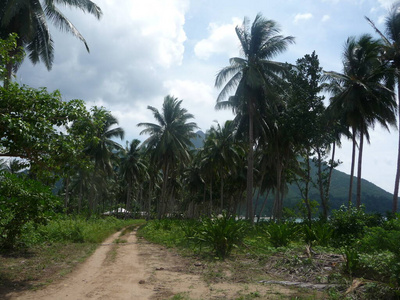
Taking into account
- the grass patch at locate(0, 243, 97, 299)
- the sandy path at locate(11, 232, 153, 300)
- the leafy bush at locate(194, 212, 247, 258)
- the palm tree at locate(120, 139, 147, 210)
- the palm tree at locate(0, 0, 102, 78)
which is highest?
the palm tree at locate(0, 0, 102, 78)

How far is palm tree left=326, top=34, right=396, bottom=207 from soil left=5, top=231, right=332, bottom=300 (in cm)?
1689

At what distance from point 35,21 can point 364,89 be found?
19.9 m

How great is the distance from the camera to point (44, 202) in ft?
24.5

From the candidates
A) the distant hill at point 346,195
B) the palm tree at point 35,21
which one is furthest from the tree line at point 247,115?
the distant hill at point 346,195

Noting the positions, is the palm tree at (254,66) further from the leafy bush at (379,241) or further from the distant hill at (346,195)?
the distant hill at (346,195)

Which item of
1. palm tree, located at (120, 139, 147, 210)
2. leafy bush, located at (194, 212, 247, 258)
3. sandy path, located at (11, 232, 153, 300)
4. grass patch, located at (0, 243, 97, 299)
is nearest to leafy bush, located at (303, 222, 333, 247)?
leafy bush, located at (194, 212, 247, 258)

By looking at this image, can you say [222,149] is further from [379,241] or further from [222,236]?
[379,241]

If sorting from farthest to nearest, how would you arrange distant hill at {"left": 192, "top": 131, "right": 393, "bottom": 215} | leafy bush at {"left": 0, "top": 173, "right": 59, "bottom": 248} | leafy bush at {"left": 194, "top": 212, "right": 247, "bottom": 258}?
distant hill at {"left": 192, "top": 131, "right": 393, "bottom": 215}
leafy bush at {"left": 194, "top": 212, "right": 247, "bottom": 258}
leafy bush at {"left": 0, "top": 173, "right": 59, "bottom": 248}

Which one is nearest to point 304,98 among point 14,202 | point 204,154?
point 204,154

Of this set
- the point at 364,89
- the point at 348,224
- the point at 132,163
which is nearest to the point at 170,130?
the point at 132,163

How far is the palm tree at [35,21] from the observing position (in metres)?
12.8

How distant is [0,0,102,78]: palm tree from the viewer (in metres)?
12.8

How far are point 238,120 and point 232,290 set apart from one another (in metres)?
19.5

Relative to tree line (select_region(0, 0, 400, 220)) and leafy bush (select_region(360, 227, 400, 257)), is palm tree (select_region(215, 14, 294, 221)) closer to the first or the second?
tree line (select_region(0, 0, 400, 220))
